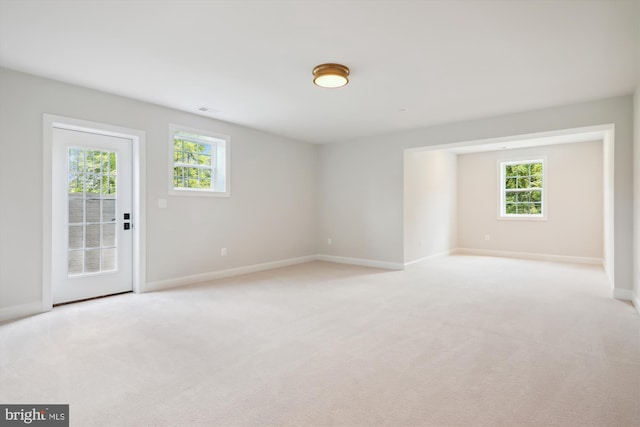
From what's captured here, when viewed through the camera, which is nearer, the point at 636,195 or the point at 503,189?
the point at 636,195

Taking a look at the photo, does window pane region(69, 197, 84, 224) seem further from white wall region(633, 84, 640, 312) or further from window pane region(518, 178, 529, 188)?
window pane region(518, 178, 529, 188)

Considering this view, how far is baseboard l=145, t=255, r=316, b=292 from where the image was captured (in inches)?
184

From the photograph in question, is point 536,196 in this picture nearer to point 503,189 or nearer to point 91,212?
point 503,189

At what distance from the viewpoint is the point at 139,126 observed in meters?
4.47

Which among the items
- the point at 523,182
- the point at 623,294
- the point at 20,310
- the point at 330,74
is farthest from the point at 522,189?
the point at 20,310

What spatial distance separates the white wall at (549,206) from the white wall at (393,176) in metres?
3.20

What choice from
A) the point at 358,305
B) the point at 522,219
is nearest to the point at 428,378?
the point at 358,305

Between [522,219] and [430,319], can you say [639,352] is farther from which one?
[522,219]

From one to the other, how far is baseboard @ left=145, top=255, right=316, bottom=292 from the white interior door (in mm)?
357

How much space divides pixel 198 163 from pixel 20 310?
2.84 metres

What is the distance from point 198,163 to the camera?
211 inches

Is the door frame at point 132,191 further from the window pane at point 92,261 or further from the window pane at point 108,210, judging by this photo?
the window pane at point 92,261

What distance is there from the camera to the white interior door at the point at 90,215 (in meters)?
3.92

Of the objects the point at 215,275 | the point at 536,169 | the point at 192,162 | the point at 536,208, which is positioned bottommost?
the point at 215,275
